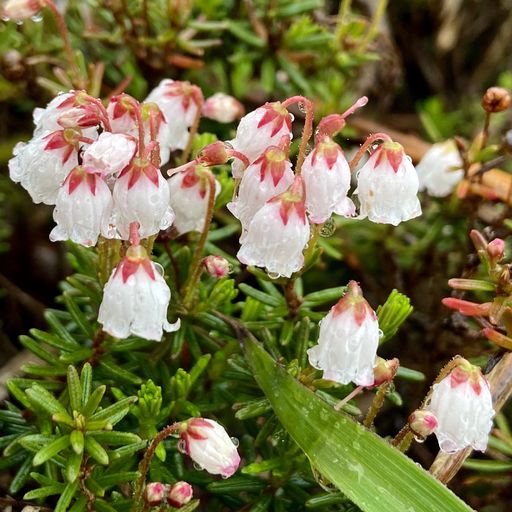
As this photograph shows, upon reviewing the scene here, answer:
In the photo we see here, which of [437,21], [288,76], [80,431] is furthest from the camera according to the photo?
[437,21]

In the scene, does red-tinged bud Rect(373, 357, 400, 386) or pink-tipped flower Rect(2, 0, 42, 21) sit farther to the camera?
pink-tipped flower Rect(2, 0, 42, 21)

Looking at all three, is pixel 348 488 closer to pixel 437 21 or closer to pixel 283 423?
pixel 283 423

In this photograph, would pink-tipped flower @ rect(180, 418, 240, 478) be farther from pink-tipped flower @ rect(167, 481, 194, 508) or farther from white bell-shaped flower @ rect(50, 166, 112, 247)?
white bell-shaped flower @ rect(50, 166, 112, 247)

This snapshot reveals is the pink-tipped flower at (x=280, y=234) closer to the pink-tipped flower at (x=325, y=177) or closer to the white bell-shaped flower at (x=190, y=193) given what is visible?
the pink-tipped flower at (x=325, y=177)

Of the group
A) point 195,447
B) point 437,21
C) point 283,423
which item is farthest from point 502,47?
point 195,447

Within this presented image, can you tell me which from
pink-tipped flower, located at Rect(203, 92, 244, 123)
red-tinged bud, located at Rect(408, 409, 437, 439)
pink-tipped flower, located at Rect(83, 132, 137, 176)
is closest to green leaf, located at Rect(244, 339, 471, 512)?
red-tinged bud, located at Rect(408, 409, 437, 439)
